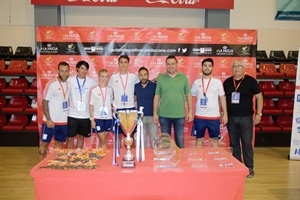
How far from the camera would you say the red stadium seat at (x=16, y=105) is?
6355mm

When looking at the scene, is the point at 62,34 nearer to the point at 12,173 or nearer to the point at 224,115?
the point at 12,173

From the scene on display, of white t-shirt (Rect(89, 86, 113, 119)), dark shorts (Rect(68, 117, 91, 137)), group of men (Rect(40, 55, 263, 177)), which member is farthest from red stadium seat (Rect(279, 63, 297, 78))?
dark shorts (Rect(68, 117, 91, 137))

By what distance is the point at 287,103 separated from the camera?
21.9ft

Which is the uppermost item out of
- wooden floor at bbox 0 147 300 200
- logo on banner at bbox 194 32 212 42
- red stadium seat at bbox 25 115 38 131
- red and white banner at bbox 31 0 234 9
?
red and white banner at bbox 31 0 234 9

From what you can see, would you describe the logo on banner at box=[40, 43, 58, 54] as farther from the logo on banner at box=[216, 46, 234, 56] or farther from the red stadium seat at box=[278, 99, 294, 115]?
the red stadium seat at box=[278, 99, 294, 115]

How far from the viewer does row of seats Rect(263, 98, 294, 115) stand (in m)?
6.55

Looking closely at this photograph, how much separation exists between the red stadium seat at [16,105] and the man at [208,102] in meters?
3.55

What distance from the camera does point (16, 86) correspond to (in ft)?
21.3

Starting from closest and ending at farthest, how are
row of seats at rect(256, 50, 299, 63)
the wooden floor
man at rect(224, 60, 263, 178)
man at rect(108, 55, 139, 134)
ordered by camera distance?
the wooden floor < man at rect(224, 60, 263, 178) < man at rect(108, 55, 139, 134) < row of seats at rect(256, 50, 299, 63)

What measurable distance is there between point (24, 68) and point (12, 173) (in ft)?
8.38

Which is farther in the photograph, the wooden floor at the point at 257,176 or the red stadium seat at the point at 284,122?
the red stadium seat at the point at 284,122

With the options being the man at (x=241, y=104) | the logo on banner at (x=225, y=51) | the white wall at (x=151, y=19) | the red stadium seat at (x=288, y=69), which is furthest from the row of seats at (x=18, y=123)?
the red stadium seat at (x=288, y=69)

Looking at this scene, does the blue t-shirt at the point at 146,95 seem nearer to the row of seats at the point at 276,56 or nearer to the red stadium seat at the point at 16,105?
the red stadium seat at the point at 16,105

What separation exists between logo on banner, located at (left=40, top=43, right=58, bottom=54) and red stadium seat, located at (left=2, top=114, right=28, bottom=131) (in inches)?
72.2
